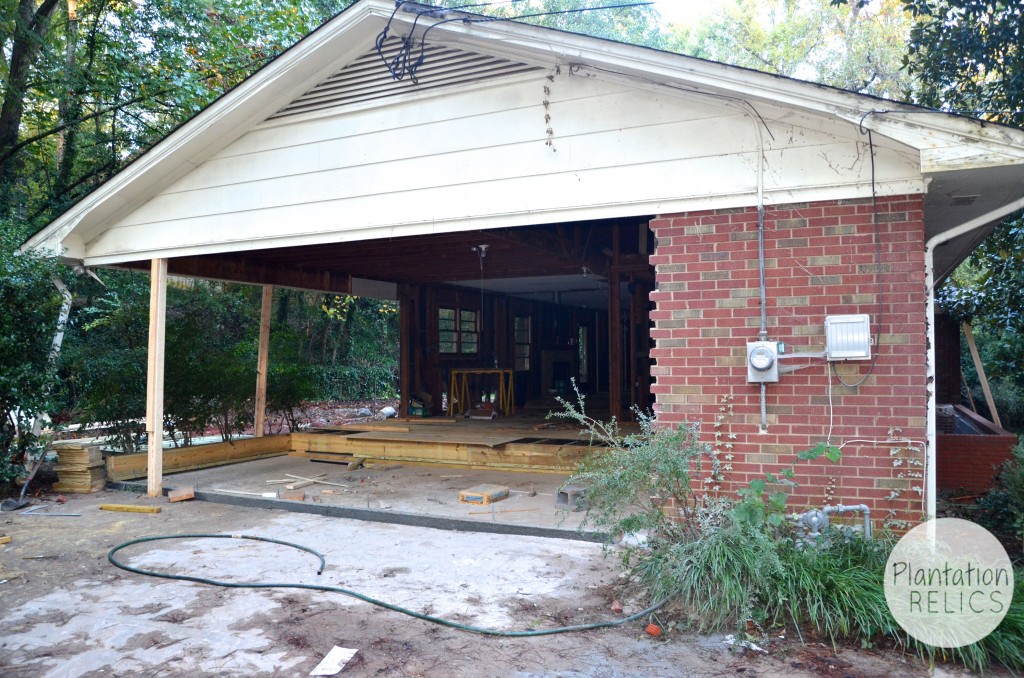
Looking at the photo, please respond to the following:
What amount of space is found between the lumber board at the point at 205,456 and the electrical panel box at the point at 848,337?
8103mm

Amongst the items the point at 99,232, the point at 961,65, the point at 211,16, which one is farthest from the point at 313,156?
the point at 211,16

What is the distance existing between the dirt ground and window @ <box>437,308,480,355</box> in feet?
24.6

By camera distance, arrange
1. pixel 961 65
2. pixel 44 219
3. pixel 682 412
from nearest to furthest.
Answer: pixel 682 412 < pixel 961 65 < pixel 44 219

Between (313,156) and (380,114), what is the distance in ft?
2.79

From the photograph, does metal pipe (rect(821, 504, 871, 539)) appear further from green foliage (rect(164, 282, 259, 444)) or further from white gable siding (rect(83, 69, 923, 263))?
green foliage (rect(164, 282, 259, 444))

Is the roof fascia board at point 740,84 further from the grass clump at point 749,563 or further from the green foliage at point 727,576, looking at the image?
A: the green foliage at point 727,576

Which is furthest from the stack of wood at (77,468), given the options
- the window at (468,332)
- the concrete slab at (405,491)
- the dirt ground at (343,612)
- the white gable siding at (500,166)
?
the window at (468,332)

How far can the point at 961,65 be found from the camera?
752cm

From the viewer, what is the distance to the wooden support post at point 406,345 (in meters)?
12.6

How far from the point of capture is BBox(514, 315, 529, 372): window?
49.2 ft

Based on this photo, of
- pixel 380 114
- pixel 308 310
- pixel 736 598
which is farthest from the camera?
pixel 308 310

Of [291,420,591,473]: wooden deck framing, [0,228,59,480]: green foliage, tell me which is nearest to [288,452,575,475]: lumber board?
[291,420,591,473]: wooden deck framing

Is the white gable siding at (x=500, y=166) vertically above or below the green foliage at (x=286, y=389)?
above

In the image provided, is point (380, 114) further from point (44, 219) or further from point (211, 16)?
point (211, 16)
